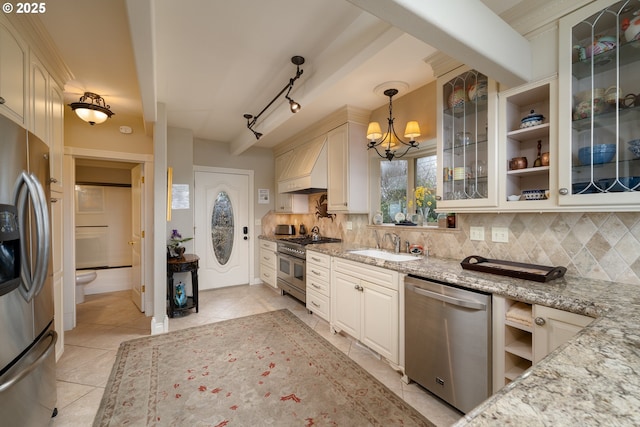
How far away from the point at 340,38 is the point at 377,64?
0.48 m

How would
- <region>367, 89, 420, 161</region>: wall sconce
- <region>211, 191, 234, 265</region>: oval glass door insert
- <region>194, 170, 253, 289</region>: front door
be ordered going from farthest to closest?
<region>211, 191, 234, 265</region>: oval glass door insert < <region>194, 170, 253, 289</region>: front door < <region>367, 89, 420, 161</region>: wall sconce

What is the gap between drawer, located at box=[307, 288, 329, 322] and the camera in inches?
120

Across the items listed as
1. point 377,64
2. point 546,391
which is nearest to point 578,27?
point 377,64

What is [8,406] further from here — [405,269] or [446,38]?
[446,38]

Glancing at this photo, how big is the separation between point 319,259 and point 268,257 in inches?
66.8

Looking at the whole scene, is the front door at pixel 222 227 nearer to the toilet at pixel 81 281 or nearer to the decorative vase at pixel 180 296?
the decorative vase at pixel 180 296

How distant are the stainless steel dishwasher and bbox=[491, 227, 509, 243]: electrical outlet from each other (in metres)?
0.68

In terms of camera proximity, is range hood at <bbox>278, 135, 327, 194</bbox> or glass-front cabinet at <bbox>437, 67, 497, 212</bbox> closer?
glass-front cabinet at <bbox>437, 67, 497, 212</bbox>

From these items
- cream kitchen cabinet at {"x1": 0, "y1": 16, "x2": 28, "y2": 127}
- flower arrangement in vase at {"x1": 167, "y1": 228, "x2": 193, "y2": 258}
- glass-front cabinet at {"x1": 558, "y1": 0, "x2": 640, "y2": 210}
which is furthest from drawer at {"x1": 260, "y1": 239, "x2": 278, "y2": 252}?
glass-front cabinet at {"x1": 558, "y1": 0, "x2": 640, "y2": 210}

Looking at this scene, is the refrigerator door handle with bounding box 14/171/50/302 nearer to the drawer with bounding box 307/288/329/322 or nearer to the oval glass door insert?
the drawer with bounding box 307/288/329/322

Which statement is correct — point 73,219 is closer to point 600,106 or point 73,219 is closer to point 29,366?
point 29,366

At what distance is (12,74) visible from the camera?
5.24 feet

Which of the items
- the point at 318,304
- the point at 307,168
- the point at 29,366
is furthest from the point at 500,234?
the point at 29,366

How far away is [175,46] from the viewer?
2119mm
